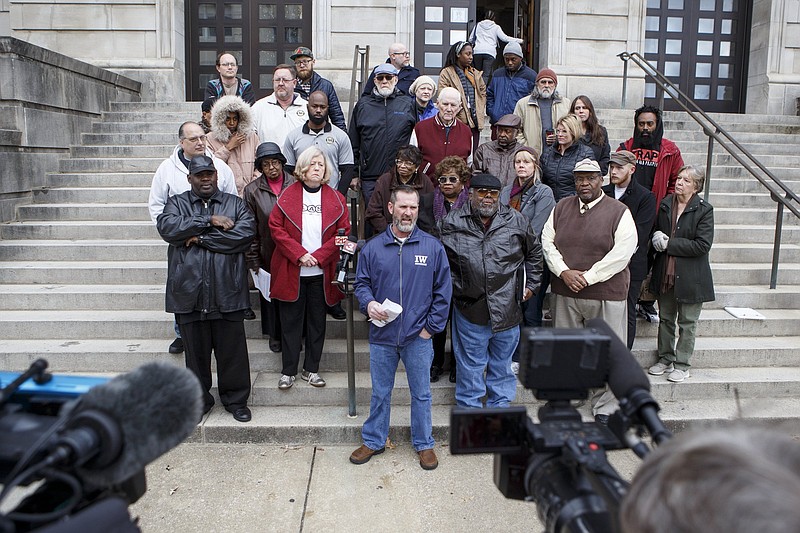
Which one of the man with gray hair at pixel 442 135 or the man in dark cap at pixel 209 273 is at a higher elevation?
the man with gray hair at pixel 442 135

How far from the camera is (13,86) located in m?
6.90

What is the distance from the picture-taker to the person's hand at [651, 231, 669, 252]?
5129 mm

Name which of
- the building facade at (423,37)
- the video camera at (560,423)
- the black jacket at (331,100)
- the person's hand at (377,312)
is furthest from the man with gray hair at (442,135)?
the building facade at (423,37)

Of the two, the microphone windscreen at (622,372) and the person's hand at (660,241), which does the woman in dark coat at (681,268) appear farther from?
the microphone windscreen at (622,372)

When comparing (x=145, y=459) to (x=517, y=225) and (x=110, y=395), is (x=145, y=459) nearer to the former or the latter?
(x=110, y=395)

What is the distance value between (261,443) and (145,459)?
3.27 meters

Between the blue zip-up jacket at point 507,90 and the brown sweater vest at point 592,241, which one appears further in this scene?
the blue zip-up jacket at point 507,90

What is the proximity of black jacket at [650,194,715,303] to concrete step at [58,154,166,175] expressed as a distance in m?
6.05

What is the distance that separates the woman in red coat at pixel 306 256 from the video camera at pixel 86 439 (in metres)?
3.10

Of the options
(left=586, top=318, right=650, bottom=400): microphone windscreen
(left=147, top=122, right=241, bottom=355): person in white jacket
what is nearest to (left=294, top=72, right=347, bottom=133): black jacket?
(left=147, top=122, right=241, bottom=355): person in white jacket

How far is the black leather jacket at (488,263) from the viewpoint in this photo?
4.46m

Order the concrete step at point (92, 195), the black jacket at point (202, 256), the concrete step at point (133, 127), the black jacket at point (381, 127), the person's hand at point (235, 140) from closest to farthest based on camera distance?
the black jacket at point (202, 256) < the person's hand at point (235, 140) < the black jacket at point (381, 127) < the concrete step at point (92, 195) < the concrete step at point (133, 127)

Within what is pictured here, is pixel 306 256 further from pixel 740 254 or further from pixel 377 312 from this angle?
pixel 740 254

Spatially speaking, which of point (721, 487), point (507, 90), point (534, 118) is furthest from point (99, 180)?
point (721, 487)
